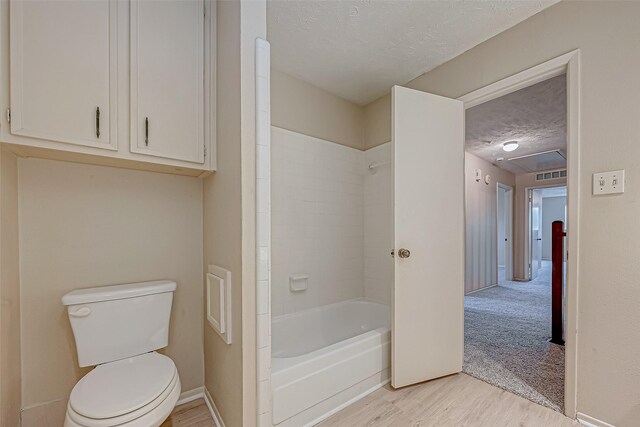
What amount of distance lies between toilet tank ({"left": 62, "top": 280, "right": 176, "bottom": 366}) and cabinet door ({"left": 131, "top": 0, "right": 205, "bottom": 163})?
29.3 inches

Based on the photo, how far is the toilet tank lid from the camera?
4.32ft

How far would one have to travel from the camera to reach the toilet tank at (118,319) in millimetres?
1325

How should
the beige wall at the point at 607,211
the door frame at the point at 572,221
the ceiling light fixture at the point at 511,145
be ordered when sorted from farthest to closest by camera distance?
the ceiling light fixture at the point at 511,145, the door frame at the point at 572,221, the beige wall at the point at 607,211

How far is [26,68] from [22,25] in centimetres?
17

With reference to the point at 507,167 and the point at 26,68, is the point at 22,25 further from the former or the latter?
the point at 507,167

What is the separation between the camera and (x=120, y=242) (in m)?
1.57

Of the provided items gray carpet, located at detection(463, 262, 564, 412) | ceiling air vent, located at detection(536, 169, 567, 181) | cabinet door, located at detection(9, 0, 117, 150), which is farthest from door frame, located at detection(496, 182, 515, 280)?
cabinet door, located at detection(9, 0, 117, 150)

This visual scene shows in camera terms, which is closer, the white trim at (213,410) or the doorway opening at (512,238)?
the white trim at (213,410)

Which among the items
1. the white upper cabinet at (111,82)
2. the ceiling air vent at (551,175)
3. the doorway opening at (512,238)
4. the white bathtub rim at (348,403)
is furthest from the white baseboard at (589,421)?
A: the ceiling air vent at (551,175)

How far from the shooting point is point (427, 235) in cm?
188

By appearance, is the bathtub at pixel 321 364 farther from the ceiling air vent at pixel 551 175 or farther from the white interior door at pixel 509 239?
the ceiling air vent at pixel 551 175

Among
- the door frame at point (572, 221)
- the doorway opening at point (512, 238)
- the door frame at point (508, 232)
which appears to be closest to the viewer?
the door frame at point (572, 221)

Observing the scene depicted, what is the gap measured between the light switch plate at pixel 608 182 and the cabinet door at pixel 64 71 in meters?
2.45

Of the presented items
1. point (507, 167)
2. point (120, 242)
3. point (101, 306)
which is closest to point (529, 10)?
point (120, 242)
